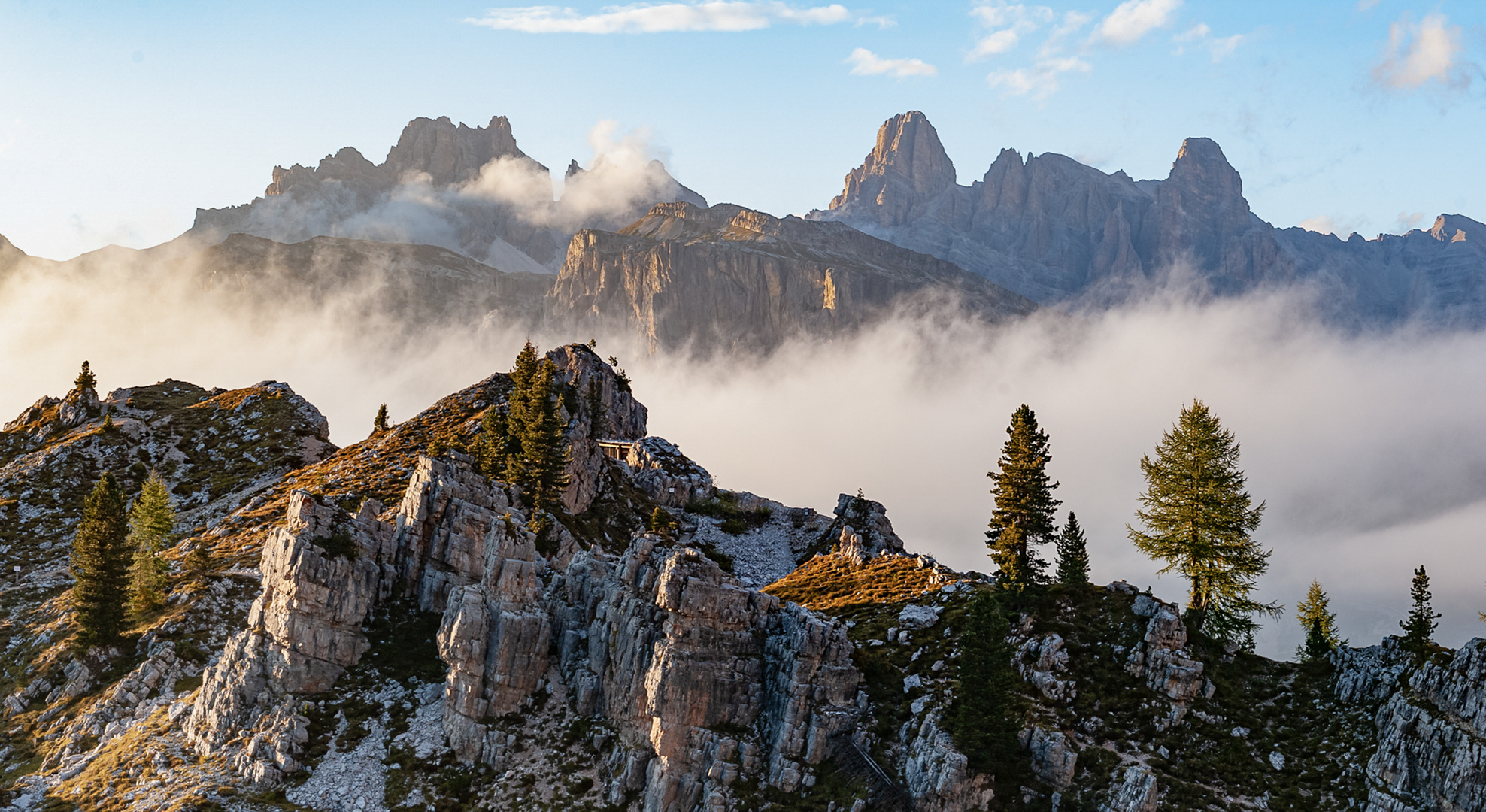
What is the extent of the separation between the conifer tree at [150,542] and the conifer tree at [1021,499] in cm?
7489

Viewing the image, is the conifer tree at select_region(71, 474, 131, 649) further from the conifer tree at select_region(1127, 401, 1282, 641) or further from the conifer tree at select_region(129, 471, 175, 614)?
the conifer tree at select_region(1127, 401, 1282, 641)

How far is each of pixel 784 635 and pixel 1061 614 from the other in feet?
71.5

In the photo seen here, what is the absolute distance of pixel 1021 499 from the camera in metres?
85.6

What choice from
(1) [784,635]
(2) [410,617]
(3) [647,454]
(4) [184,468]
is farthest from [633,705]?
(4) [184,468]

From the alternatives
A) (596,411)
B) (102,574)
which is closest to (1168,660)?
(102,574)

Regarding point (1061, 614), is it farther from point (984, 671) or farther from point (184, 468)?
point (184, 468)

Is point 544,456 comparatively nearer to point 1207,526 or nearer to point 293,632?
point 293,632

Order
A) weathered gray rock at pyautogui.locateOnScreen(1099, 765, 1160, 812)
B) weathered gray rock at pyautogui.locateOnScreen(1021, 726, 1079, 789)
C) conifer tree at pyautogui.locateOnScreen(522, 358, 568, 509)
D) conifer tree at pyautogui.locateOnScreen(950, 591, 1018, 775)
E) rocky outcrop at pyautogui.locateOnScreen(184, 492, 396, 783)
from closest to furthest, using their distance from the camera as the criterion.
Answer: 1. weathered gray rock at pyautogui.locateOnScreen(1099, 765, 1160, 812)
2. weathered gray rock at pyautogui.locateOnScreen(1021, 726, 1079, 789)
3. conifer tree at pyautogui.locateOnScreen(950, 591, 1018, 775)
4. rocky outcrop at pyautogui.locateOnScreen(184, 492, 396, 783)
5. conifer tree at pyautogui.locateOnScreen(522, 358, 568, 509)

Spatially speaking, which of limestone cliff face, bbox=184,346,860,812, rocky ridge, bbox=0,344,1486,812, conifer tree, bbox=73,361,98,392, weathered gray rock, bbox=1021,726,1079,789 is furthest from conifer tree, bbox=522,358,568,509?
conifer tree, bbox=73,361,98,392

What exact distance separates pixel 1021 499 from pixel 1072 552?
265 inches

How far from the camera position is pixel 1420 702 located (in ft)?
194

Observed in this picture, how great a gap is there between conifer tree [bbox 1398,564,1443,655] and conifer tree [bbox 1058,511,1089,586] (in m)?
24.1

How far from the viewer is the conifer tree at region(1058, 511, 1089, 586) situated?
85.0 meters

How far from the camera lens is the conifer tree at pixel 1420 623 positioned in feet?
208
